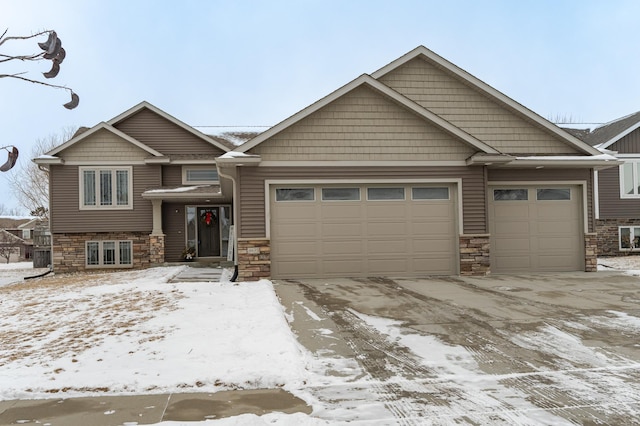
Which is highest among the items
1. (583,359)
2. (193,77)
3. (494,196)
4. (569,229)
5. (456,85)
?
(193,77)

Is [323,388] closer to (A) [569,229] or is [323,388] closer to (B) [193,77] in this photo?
(A) [569,229]

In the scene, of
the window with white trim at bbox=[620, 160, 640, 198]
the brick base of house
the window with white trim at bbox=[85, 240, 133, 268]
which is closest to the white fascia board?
the window with white trim at bbox=[620, 160, 640, 198]

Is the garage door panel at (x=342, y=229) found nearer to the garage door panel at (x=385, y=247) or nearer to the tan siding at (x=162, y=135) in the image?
the garage door panel at (x=385, y=247)

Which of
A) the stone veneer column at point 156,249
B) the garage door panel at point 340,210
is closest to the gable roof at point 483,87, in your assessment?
the garage door panel at point 340,210

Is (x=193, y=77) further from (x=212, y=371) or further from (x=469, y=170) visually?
(x=212, y=371)

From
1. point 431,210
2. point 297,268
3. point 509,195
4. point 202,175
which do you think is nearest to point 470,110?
point 509,195

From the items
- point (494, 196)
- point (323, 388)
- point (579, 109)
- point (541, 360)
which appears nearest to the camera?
point (323, 388)

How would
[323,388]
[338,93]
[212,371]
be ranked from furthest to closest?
[338,93], [212,371], [323,388]

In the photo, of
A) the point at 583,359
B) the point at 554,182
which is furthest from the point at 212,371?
the point at 554,182

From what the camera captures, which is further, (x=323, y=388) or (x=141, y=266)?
(x=141, y=266)

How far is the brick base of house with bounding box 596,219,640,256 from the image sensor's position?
19.2 metres

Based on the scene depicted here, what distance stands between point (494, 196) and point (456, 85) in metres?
3.37

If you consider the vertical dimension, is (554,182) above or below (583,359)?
above

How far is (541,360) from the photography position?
4.76 m
